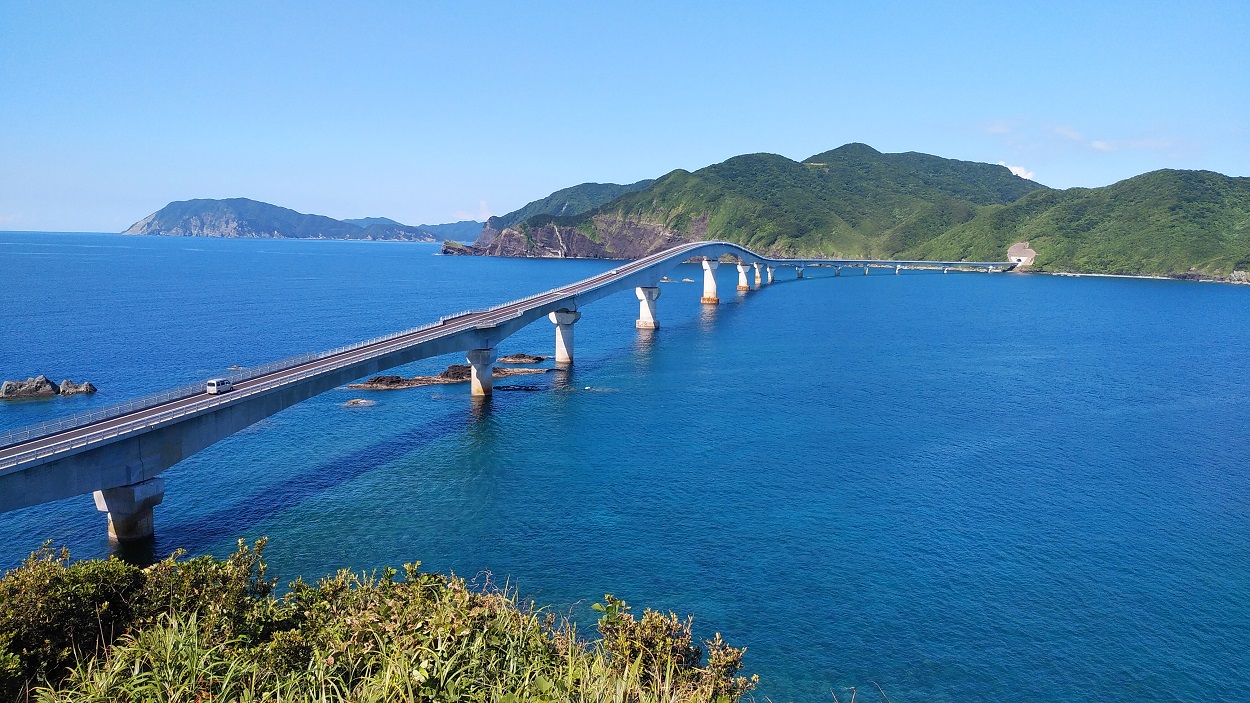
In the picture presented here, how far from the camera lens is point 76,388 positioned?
8156 cm

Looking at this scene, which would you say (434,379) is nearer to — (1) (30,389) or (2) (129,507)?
(1) (30,389)

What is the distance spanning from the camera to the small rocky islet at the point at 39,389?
79.4 m

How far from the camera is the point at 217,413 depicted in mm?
50125

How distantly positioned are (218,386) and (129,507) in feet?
Result: 36.6

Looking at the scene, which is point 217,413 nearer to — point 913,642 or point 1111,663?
point 913,642

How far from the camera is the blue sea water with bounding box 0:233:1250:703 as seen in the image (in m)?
36.8

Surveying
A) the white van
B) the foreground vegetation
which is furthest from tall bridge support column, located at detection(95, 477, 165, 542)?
the foreground vegetation

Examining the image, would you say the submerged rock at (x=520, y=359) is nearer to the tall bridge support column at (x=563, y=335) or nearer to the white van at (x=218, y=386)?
the tall bridge support column at (x=563, y=335)

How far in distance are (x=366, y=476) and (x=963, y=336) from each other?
10993 cm

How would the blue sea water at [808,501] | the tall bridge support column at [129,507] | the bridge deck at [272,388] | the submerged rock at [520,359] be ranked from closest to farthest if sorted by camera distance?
the blue sea water at [808,501] < the bridge deck at [272,388] < the tall bridge support column at [129,507] < the submerged rock at [520,359]

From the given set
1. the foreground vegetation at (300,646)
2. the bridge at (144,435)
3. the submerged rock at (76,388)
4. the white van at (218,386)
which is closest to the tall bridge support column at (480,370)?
the bridge at (144,435)

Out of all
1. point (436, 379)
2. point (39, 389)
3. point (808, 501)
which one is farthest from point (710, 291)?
point (808, 501)

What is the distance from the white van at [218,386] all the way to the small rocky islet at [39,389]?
39186mm

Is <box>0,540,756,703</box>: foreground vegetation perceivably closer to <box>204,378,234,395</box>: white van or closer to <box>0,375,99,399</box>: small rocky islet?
<box>204,378,234,395</box>: white van
